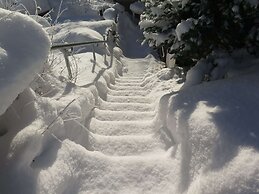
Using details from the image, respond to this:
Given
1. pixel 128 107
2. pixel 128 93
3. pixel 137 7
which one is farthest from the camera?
pixel 137 7

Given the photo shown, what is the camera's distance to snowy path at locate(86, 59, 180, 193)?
2.92m

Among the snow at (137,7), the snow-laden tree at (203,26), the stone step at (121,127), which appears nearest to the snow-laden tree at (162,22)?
the snow-laden tree at (203,26)

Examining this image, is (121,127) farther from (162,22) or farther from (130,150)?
(162,22)

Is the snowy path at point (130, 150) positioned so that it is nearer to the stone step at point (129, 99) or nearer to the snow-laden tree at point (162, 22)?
the stone step at point (129, 99)

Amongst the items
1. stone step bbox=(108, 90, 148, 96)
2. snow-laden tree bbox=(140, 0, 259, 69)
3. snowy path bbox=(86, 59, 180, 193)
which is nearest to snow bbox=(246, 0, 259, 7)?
snow-laden tree bbox=(140, 0, 259, 69)

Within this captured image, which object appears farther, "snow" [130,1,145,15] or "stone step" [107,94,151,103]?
"snow" [130,1,145,15]

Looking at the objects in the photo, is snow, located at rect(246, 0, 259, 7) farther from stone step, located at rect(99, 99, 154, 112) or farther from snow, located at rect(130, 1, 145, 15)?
snow, located at rect(130, 1, 145, 15)

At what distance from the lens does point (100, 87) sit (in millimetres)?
6074

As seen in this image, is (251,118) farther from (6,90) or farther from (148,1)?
(148,1)

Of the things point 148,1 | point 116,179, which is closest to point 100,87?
point 148,1

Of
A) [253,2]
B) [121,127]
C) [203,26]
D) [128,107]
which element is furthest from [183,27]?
[128,107]

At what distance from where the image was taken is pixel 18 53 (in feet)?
8.43

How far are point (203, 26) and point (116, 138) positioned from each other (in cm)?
172

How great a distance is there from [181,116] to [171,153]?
1.43ft
